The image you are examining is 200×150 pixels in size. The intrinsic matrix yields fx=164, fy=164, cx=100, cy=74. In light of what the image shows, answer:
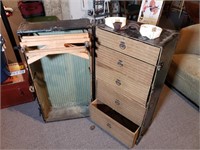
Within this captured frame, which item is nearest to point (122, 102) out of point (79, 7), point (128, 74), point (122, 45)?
point (128, 74)

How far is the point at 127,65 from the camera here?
3.50 ft

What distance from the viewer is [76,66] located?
139 centimetres

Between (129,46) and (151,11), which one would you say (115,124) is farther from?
(151,11)

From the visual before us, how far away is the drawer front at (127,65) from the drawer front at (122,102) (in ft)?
0.69

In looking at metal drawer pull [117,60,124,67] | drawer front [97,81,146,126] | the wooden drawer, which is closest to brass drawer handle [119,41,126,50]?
metal drawer pull [117,60,124,67]

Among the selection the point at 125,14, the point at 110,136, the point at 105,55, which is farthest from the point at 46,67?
the point at 125,14

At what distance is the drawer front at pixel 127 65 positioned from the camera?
3.26 feet

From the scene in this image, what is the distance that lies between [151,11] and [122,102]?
0.69 m

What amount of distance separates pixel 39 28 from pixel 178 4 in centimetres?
354

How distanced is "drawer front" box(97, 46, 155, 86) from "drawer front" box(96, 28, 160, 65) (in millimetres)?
33

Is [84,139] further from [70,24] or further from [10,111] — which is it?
[70,24]

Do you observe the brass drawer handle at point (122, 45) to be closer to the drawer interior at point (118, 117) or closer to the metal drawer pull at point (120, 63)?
the metal drawer pull at point (120, 63)

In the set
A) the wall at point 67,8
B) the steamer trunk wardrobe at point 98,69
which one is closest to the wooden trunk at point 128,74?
the steamer trunk wardrobe at point 98,69

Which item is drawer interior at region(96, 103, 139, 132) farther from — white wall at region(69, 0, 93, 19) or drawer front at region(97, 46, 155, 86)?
white wall at region(69, 0, 93, 19)
